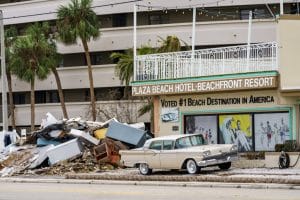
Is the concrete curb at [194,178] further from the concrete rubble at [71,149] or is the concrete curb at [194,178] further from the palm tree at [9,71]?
the palm tree at [9,71]

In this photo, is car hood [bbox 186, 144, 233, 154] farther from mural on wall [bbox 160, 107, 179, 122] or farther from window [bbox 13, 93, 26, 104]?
window [bbox 13, 93, 26, 104]

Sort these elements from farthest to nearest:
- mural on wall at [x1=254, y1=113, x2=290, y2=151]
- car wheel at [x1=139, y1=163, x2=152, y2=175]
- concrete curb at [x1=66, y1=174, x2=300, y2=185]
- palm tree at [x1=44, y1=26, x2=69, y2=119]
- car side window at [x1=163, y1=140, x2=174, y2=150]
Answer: palm tree at [x1=44, y1=26, x2=69, y2=119], mural on wall at [x1=254, y1=113, x2=290, y2=151], car wheel at [x1=139, y1=163, x2=152, y2=175], car side window at [x1=163, y1=140, x2=174, y2=150], concrete curb at [x1=66, y1=174, x2=300, y2=185]

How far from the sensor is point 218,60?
3175 centimetres

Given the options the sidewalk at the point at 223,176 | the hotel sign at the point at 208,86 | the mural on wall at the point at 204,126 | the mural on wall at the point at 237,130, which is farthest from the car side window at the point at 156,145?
the mural on wall at the point at 237,130

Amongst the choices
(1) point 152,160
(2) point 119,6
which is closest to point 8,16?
(2) point 119,6

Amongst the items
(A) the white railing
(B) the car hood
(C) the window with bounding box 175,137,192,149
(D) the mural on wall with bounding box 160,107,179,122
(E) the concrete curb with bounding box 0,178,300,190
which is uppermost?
(A) the white railing

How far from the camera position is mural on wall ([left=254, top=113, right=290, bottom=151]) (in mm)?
29794

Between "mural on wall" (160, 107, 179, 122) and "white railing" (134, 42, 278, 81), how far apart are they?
5.15 ft

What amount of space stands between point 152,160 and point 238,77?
5407 mm

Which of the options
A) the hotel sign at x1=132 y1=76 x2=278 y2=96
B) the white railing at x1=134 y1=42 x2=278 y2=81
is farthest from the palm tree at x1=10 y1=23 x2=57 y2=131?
the hotel sign at x1=132 y1=76 x2=278 y2=96

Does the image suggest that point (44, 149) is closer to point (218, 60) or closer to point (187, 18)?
point (218, 60)

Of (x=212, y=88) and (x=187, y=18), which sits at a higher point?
(x=187, y=18)

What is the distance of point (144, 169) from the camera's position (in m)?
28.7

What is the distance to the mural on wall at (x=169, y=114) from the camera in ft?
110
